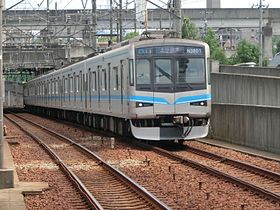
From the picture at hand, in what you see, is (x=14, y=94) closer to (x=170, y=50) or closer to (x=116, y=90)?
(x=116, y=90)

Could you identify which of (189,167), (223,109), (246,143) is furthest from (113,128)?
(189,167)

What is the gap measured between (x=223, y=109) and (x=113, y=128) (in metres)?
4.04

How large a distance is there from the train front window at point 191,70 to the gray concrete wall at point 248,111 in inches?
64.5

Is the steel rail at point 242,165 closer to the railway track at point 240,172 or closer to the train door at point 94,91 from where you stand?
the railway track at point 240,172

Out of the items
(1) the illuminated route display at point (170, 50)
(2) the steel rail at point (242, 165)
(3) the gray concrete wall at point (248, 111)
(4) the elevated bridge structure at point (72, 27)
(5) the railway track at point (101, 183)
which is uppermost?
(4) the elevated bridge structure at point (72, 27)

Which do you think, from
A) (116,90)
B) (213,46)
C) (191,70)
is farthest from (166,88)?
(213,46)

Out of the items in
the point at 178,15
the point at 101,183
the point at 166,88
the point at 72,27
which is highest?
the point at 72,27

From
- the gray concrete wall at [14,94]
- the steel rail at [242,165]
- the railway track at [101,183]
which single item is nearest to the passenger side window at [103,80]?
the railway track at [101,183]

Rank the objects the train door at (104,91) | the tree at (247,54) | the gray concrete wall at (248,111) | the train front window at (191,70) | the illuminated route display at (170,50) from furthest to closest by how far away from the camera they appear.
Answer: the tree at (247,54) < the train door at (104,91) < the train front window at (191,70) < the illuminated route display at (170,50) < the gray concrete wall at (248,111)

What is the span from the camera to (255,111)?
17.8m

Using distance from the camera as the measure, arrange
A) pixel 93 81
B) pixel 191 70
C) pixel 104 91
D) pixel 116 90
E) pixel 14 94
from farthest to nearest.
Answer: pixel 14 94
pixel 93 81
pixel 104 91
pixel 116 90
pixel 191 70

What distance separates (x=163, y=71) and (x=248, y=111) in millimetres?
2632

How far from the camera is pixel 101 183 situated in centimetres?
1219

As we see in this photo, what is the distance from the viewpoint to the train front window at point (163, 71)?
17875 mm
